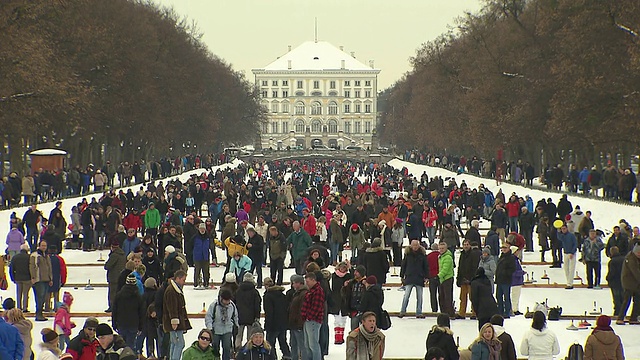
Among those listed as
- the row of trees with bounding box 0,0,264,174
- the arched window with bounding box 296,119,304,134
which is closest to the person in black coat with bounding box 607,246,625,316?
the row of trees with bounding box 0,0,264,174

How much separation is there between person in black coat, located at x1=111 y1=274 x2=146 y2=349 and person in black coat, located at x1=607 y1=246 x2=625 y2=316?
25.5 feet

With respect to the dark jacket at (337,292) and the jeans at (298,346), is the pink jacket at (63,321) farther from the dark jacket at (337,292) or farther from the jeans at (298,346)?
the dark jacket at (337,292)

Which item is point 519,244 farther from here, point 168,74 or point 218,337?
point 168,74

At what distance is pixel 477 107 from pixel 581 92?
671 inches

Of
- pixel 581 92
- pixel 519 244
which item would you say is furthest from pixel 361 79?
pixel 519 244

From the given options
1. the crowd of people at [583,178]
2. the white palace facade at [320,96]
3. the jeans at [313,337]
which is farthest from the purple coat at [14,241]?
the white palace facade at [320,96]

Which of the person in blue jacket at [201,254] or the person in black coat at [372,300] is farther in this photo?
the person in blue jacket at [201,254]

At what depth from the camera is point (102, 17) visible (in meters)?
56.2

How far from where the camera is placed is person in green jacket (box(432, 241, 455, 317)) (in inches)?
743

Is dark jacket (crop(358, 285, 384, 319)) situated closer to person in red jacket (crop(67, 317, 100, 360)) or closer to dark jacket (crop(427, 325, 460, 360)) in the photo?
dark jacket (crop(427, 325, 460, 360))

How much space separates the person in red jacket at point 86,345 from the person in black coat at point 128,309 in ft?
10.0

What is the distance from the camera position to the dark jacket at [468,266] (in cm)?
1878

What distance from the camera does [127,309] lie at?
15195 mm

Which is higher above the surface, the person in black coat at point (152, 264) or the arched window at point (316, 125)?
the arched window at point (316, 125)
